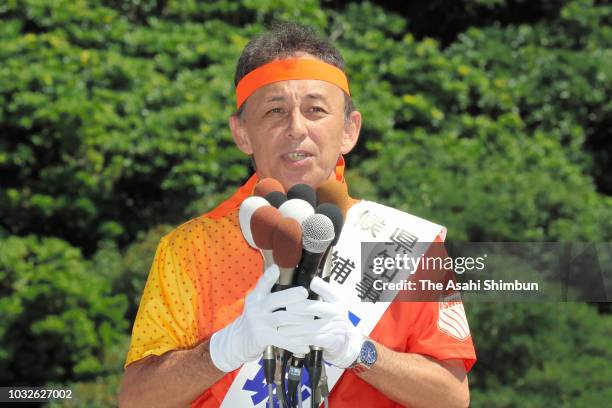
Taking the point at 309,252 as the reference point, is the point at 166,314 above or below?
above

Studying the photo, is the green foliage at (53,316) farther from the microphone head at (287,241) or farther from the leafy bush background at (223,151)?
the microphone head at (287,241)

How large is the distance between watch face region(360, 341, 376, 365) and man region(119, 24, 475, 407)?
3 centimetres

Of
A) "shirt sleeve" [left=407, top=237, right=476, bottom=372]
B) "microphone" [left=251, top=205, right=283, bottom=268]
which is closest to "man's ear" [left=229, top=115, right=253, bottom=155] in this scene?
"shirt sleeve" [left=407, top=237, right=476, bottom=372]

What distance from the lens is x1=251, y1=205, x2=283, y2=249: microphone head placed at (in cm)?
248

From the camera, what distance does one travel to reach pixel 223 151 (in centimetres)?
885

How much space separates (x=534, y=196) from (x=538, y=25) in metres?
3.13

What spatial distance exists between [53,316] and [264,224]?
5989 millimetres

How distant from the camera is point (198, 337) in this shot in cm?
317

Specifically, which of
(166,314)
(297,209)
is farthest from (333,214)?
(166,314)

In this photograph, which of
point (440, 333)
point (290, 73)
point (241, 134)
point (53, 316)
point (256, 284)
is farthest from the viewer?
point (53, 316)

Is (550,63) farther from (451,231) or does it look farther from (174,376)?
(174,376)

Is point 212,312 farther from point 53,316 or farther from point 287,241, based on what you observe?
point 53,316

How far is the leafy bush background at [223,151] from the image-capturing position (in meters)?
7.79

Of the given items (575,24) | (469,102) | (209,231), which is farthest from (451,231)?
(209,231)
